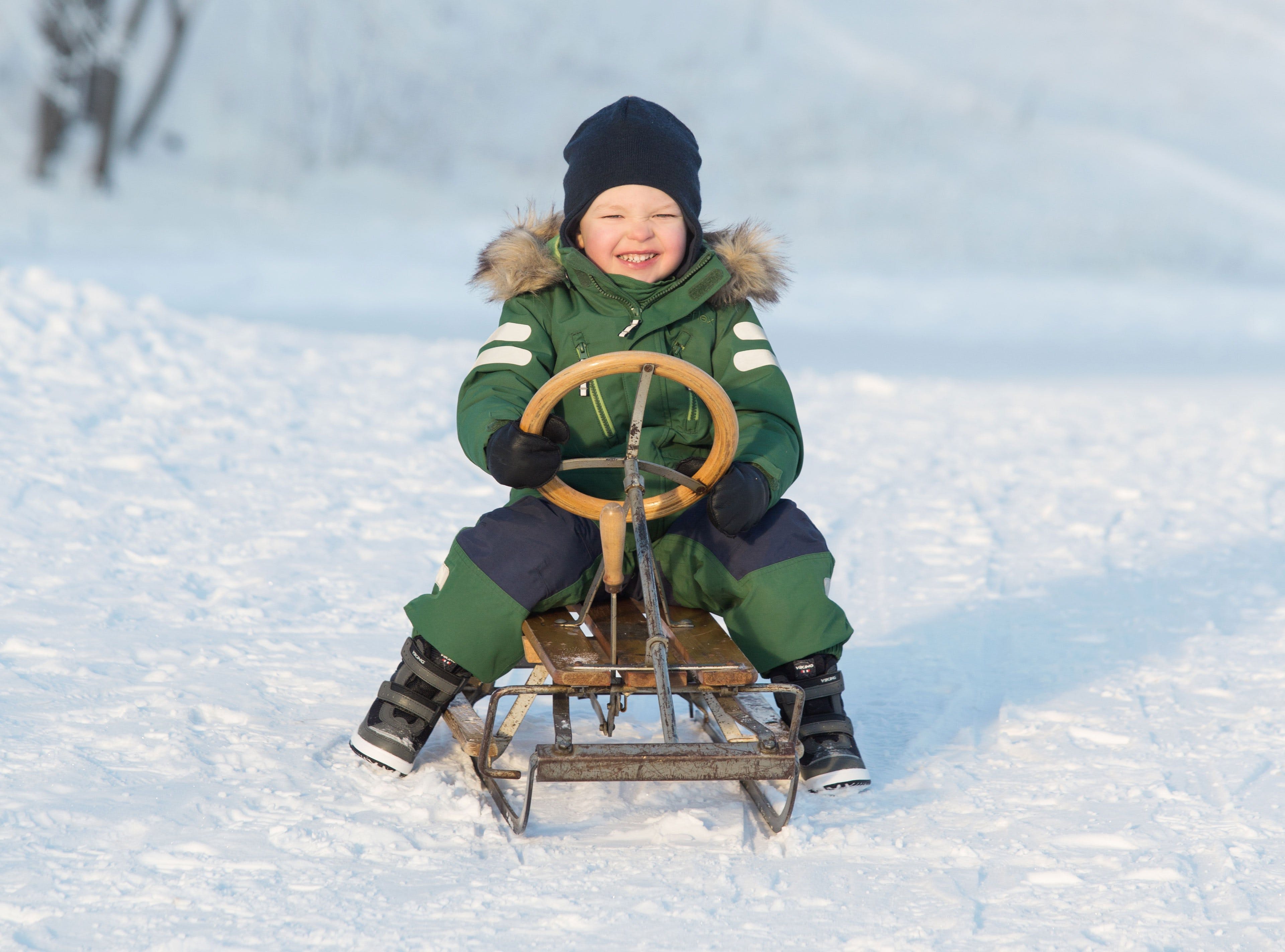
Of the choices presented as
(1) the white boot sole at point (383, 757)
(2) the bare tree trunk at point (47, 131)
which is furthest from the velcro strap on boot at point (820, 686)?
(2) the bare tree trunk at point (47, 131)

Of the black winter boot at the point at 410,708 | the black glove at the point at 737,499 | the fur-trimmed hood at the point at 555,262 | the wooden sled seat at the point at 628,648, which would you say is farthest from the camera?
the fur-trimmed hood at the point at 555,262

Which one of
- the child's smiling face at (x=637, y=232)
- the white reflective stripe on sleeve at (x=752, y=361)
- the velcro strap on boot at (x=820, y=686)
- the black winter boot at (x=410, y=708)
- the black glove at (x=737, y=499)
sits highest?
the child's smiling face at (x=637, y=232)

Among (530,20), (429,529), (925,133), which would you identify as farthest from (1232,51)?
(429,529)

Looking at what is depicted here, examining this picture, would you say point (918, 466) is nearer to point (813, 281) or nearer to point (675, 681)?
point (675, 681)

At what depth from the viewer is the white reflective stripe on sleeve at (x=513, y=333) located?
2900 millimetres

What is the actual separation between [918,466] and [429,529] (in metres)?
2.40

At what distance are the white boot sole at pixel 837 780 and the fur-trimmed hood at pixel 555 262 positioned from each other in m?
1.05

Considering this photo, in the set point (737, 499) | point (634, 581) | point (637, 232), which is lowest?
point (634, 581)

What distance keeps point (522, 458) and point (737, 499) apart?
16.7 inches

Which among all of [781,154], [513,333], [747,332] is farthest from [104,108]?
[747,332]

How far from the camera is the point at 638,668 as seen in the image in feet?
8.00

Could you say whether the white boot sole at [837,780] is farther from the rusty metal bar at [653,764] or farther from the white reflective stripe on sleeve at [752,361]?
the white reflective stripe on sleeve at [752,361]

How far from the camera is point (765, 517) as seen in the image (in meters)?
2.84

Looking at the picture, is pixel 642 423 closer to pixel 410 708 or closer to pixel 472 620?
pixel 472 620
